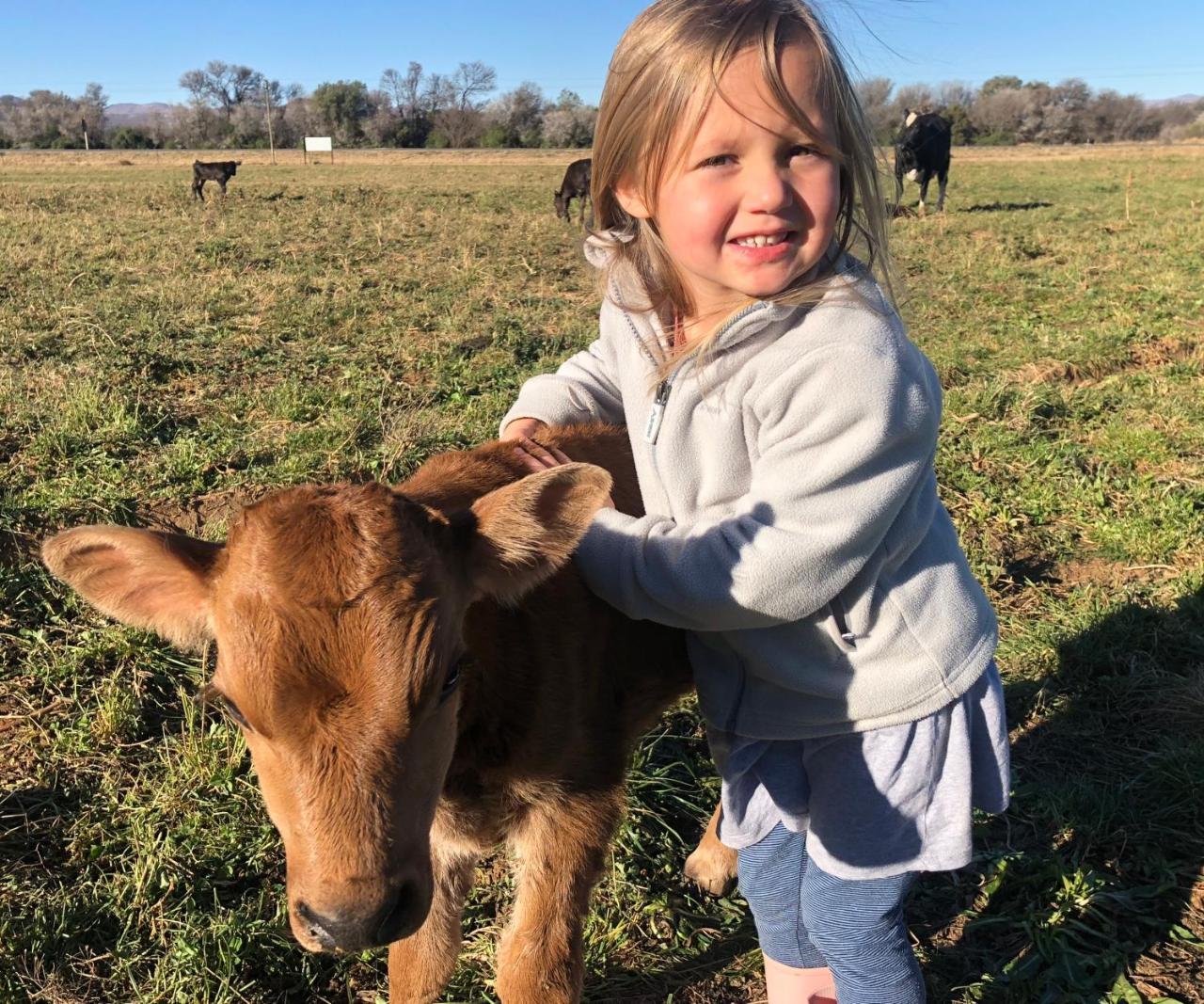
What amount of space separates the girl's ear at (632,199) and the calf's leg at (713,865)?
181cm

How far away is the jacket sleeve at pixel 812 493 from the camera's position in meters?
1.75

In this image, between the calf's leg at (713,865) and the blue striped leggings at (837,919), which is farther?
the calf's leg at (713,865)

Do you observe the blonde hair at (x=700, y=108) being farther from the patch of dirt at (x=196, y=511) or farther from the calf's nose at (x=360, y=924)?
the patch of dirt at (x=196, y=511)

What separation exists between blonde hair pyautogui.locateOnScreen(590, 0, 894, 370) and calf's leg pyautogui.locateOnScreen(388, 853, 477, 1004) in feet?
4.94

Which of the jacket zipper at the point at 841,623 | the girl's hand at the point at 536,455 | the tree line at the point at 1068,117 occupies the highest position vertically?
the tree line at the point at 1068,117

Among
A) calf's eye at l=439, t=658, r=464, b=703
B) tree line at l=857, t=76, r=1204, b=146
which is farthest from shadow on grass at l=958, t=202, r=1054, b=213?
tree line at l=857, t=76, r=1204, b=146

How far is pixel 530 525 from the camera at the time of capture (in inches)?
79.7

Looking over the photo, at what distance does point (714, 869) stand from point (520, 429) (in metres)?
1.49

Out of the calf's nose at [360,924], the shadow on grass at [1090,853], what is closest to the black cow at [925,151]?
the shadow on grass at [1090,853]

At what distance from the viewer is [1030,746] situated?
11.3 ft

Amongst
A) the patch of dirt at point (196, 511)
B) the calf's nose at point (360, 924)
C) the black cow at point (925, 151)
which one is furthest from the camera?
the black cow at point (925, 151)

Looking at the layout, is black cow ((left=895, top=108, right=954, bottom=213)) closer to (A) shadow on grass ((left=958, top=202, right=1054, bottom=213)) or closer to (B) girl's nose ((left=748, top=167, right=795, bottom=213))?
(A) shadow on grass ((left=958, top=202, right=1054, bottom=213))

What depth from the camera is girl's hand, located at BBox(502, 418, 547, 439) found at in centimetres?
291

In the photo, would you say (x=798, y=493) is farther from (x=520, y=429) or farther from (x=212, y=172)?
(x=212, y=172)
